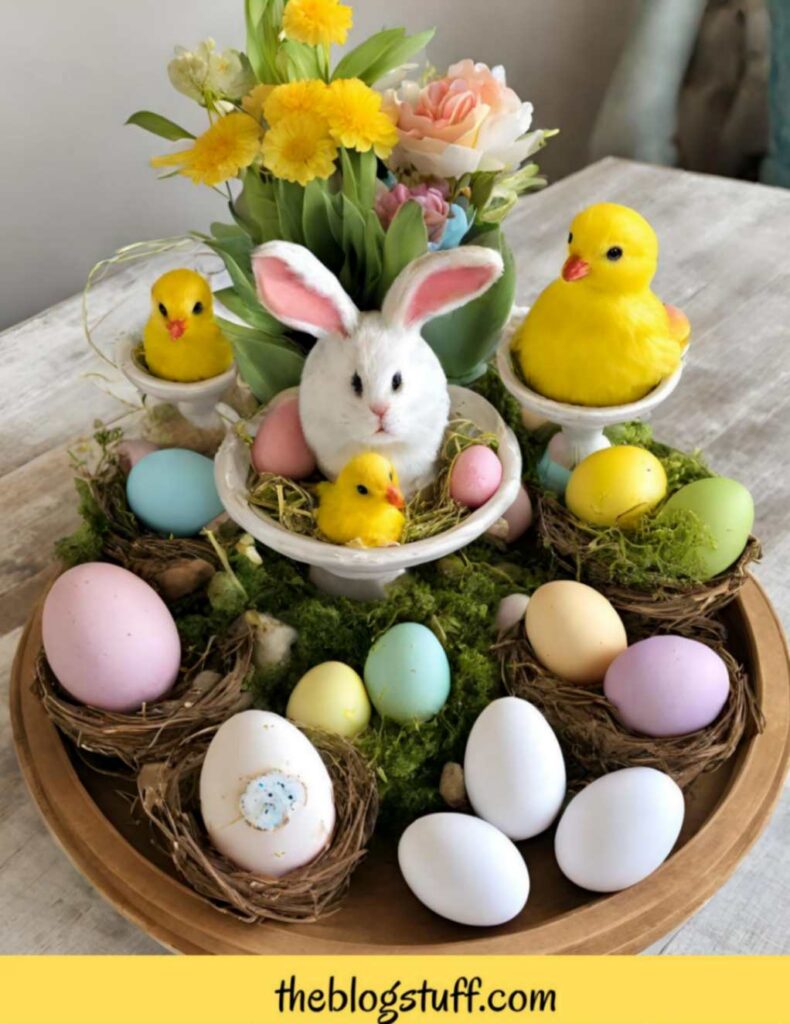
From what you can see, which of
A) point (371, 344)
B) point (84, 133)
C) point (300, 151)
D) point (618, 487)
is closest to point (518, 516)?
point (618, 487)

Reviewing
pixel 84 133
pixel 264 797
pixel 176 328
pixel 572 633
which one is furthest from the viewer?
pixel 84 133

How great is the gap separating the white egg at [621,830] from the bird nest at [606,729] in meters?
0.04

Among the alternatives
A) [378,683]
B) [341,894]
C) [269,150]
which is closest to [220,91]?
[269,150]

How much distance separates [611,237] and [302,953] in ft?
1.62

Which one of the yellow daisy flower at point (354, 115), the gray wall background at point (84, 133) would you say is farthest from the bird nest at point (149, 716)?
the gray wall background at point (84, 133)

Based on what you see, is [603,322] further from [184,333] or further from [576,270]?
[184,333]

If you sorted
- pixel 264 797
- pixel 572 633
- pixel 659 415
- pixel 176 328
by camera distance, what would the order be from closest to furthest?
1. pixel 264 797
2. pixel 572 633
3. pixel 176 328
4. pixel 659 415

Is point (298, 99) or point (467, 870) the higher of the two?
point (298, 99)

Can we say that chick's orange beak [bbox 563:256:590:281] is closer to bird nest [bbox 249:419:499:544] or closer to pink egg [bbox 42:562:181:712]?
bird nest [bbox 249:419:499:544]

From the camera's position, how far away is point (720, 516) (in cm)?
74

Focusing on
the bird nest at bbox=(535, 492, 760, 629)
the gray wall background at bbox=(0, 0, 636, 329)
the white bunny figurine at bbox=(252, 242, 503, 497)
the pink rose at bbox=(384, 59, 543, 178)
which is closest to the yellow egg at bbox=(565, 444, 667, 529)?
the bird nest at bbox=(535, 492, 760, 629)

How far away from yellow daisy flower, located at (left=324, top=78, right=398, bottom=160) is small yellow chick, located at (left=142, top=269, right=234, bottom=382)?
0.55 feet

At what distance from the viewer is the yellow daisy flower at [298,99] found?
2.40 feet

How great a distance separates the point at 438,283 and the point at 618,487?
0.19 meters
